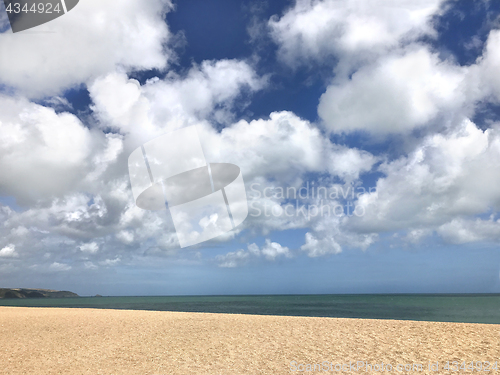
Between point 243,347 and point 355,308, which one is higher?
point 243,347

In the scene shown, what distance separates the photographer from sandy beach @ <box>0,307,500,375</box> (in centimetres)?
1051

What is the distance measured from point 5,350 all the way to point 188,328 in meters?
8.31

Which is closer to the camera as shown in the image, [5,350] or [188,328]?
[5,350]

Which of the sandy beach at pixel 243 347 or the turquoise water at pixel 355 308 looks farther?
the turquoise water at pixel 355 308

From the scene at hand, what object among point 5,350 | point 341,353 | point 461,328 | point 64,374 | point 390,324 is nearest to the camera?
point 64,374

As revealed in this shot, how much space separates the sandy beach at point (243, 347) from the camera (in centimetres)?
1051

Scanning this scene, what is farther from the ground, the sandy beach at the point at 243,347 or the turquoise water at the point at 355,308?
the sandy beach at the point at 243,347

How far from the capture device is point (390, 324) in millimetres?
16656

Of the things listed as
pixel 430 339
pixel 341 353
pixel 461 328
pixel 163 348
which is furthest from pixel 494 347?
pixel 163 348

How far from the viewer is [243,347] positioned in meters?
12.8

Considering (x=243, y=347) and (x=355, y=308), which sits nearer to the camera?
(x=243, y=347)

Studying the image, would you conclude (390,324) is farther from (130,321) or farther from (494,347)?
(130,321)

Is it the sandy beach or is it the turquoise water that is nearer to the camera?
the sandy beach

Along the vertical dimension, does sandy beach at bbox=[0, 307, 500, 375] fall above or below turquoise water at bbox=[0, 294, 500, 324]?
above
